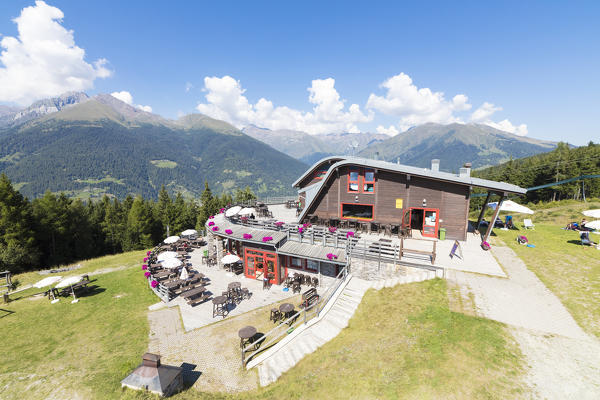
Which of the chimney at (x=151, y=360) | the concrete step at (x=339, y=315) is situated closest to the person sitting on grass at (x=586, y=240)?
the concrete step at (x=339, y=315)

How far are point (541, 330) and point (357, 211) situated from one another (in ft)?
48.1

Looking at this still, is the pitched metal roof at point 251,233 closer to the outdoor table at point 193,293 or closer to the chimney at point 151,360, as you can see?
the outdoor table at point 193,293

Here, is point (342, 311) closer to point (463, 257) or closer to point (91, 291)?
point (463, 257)

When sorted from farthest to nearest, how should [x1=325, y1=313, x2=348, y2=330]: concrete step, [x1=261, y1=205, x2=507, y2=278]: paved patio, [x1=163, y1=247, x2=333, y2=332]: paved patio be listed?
[x1=163, y1=247, x2=333, y2=332]: paved patio < [x1=261, y1=205, x2=507, y2=278]: paved patio < [x1=325, y1=313, x2=348, y2=330]: concrete step

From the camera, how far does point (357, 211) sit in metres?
23.6

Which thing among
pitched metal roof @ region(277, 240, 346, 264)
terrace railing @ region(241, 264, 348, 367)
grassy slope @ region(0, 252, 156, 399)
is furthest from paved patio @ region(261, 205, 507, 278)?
grassy slope @ region(0, 252, 156, 399)

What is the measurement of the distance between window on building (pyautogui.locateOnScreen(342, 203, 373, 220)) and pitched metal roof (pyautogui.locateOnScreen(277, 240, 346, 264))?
6.05m

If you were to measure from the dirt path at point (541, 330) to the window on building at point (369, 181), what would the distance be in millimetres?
9459

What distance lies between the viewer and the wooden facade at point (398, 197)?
20156 mm

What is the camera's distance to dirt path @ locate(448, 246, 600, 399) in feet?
27.8

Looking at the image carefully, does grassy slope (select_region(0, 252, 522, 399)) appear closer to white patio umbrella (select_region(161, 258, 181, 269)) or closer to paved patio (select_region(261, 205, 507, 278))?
paved patio (select_region(261, 205, 507, 278))

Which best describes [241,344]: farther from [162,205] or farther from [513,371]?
[162,205]

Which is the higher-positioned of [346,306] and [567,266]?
[567,266]

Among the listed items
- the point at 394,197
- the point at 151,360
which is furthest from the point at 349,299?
the point at 394,197
